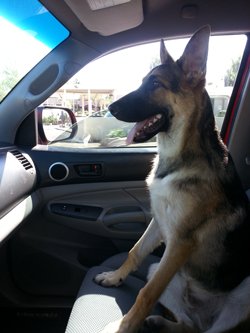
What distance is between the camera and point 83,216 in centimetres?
315

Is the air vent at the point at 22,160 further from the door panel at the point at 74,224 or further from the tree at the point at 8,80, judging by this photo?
the tree at the point at 8,80

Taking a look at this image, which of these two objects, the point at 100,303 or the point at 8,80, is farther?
the point at 8,80

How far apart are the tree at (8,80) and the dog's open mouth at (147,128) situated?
1.11m

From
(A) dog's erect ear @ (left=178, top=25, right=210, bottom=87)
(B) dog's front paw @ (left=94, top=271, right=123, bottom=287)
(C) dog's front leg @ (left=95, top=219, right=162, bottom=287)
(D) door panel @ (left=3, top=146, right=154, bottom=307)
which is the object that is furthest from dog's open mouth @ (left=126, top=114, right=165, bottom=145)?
(D) door panel @ (left=3, top=146, right=154, bottom=307)

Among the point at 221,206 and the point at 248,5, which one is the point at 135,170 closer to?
the point at 221,206

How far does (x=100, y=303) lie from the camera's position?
2.06 meters

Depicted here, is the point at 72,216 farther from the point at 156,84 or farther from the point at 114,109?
the point at 156,84

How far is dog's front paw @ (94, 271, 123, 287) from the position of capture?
2262 millimetres

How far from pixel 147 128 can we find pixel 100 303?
101cm

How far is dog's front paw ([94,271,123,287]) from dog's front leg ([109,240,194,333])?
1.06 feet

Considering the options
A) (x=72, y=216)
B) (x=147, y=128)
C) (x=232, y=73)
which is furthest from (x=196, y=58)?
(x=72, y=216)

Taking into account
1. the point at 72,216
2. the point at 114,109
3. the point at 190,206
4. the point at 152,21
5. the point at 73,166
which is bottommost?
the point at 72,216

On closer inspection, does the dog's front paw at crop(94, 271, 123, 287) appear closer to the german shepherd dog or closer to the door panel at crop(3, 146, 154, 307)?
the german shepherd dog

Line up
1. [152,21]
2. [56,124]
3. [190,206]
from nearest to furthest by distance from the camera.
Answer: [190,206] < [152,21] < [56,124]
